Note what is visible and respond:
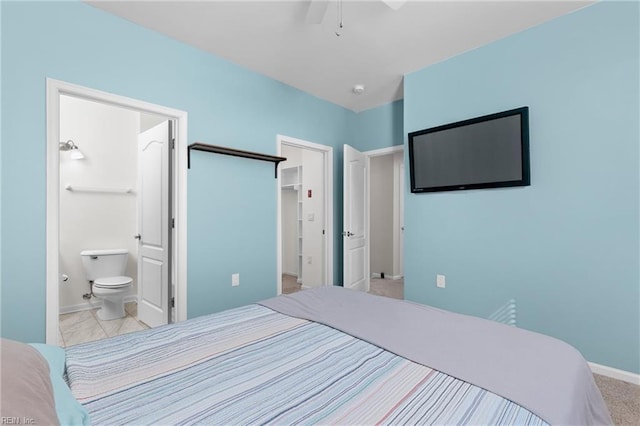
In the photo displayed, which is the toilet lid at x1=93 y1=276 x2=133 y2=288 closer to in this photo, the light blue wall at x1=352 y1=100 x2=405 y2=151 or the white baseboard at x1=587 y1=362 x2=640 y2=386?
the light blue wall at x1=352 y1=100 x2=405 y2=151

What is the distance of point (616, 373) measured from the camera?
81.9 inches

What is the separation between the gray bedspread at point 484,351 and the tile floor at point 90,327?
7.06ft

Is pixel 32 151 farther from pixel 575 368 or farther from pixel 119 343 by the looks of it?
pixel 575 368

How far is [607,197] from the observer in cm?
210

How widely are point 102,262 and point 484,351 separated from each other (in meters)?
3.95

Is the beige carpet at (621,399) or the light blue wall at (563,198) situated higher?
the light blue wall at (563,198)

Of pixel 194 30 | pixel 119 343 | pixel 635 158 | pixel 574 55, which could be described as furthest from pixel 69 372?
pixel 574 55

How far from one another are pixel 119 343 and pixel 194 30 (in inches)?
92.3

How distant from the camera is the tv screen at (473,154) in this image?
2.44 m

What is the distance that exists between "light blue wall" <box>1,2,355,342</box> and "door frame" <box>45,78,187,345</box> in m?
0.04

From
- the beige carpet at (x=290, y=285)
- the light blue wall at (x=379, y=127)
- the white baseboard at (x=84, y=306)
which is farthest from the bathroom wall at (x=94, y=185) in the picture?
the light blue wall at (x=379, y=127)

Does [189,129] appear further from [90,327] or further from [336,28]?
[90,327]

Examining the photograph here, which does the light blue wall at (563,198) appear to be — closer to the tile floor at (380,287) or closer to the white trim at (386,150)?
the white trim at (386,150)

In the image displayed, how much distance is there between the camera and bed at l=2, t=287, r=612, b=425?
79 cm
